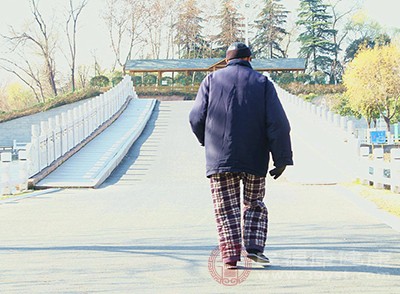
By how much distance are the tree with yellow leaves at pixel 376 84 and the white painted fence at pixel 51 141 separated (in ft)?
119

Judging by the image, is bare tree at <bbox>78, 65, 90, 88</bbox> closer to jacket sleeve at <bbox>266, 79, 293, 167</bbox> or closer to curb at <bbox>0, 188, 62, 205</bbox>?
curb at <bbox>0, 188, 62, 205</bbox>

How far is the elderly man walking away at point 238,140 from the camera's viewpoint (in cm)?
660

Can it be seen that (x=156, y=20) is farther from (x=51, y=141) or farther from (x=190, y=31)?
(x=51, y=141)

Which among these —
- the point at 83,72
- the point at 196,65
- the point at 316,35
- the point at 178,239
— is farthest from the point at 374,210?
the point at 83,72

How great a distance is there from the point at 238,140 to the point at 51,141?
48.0ft

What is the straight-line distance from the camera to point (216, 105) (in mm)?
6691

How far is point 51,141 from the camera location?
2069cm

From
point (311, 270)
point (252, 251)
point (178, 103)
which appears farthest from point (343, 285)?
point (178, 103)

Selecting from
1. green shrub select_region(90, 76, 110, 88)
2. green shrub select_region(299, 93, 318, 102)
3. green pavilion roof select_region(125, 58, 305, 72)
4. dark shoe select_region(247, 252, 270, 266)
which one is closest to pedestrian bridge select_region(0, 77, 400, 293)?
dark shoe select_region(247, 252, 270, 266)

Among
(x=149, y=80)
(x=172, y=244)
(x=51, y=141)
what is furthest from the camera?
(x=149, y=80)

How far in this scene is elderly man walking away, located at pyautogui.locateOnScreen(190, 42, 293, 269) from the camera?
6.60 metres

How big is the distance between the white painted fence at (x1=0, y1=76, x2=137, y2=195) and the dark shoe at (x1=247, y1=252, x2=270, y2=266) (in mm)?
10247

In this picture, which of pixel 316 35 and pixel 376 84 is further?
pixel 316 35

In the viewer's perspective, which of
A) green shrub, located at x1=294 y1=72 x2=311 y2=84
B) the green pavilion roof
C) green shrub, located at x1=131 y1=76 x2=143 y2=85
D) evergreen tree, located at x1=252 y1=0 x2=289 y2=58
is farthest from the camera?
evergreen tree, located at x1=252 y1=0 x2=289 y2=58
